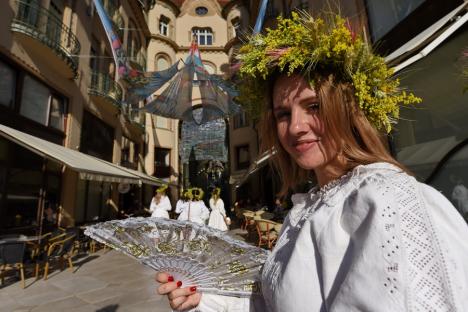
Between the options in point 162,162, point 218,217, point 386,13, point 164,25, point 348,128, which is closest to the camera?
point 348,128

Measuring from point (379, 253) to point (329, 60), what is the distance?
0.87 meters

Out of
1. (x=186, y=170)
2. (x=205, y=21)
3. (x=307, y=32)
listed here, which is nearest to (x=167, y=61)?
(x=205, y=21)

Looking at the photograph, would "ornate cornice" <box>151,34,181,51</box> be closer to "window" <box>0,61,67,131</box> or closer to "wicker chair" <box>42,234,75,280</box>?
"window" <box>0,61,67,131</box>

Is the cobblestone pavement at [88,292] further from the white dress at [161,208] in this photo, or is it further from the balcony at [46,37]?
the balcony at [46,37]

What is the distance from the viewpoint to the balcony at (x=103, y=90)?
1262 cm

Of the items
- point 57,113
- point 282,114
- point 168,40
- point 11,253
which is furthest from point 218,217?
point 168,40

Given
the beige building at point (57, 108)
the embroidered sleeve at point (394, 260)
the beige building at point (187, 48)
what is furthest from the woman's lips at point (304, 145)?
the beige building at point (187, 48)

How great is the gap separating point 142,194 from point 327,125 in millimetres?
20230

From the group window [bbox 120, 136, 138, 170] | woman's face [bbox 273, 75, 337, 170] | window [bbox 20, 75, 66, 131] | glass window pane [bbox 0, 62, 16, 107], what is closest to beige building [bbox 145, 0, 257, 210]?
window [bbox 120, 136, 138, 170]

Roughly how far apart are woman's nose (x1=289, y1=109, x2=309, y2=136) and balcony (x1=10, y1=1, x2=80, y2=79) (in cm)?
990

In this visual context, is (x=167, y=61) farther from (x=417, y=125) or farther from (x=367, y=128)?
(x=367, y=128)

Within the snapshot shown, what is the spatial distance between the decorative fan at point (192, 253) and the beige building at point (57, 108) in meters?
6.59

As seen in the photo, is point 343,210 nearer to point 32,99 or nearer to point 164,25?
point 32,99

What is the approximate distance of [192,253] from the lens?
1.32m
